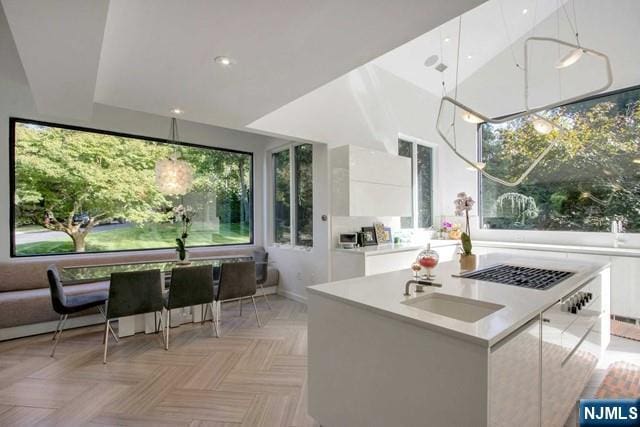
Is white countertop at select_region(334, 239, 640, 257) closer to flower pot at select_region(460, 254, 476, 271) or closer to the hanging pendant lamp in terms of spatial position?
flower pot at select_region(460, 254, 476, 271)

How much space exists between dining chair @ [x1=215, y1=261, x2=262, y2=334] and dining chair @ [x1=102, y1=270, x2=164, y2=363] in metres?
0.65

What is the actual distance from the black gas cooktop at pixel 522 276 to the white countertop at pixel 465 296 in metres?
0.06

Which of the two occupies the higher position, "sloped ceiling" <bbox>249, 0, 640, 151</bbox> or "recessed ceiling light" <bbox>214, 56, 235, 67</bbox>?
"sloped ceiling" <bbox>249, 0, 640, 151</bbox>

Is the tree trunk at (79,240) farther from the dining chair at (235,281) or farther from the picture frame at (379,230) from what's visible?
the picture frame at (379,230)

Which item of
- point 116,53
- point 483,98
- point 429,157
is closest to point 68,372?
point 116,53

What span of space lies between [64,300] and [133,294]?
686 mm

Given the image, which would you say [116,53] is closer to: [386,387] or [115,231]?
[386,387]

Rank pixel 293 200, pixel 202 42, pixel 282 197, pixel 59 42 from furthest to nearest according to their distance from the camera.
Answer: pixel 282 197 → pixel 293 200 → pixel 202 42 → pixel 59 42

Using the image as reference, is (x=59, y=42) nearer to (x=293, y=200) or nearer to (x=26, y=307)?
(x=26, y=307)

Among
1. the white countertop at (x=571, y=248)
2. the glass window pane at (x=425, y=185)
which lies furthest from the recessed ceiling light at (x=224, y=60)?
the white countertop at (x=571, y=248)

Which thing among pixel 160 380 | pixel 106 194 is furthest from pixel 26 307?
pixel 160 380

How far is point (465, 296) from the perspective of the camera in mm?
1689

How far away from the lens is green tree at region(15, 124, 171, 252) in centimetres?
394

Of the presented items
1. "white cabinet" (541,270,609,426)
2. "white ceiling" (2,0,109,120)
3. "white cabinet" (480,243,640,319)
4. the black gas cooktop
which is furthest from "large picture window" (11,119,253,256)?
"white cabinet" (480,243,640,319)
